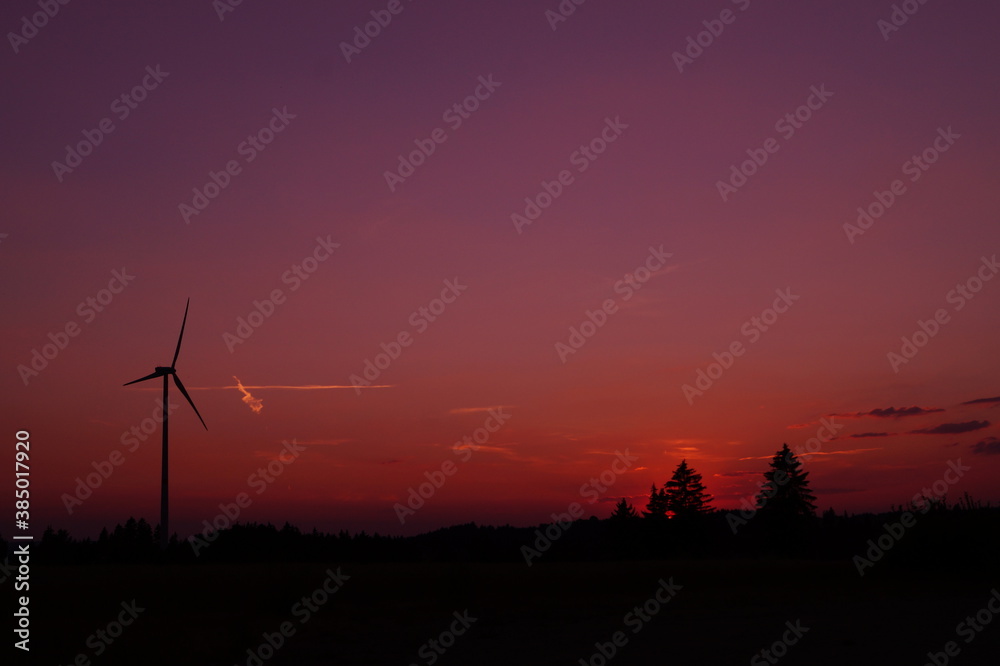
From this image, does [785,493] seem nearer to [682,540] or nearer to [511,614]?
[682,540]

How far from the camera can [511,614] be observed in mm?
24734

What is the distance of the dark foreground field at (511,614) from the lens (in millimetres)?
17922

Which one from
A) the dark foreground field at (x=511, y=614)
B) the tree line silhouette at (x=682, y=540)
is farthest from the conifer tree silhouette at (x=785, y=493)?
the dark foreground field at (x=511, y=614)

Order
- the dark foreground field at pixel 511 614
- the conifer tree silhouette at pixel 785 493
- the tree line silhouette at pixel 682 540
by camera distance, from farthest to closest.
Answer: the conifer tree silhouette at pixel 785 493
the tree line silhouette at pixel 682 540
the dark foreground field at pixel 511 614

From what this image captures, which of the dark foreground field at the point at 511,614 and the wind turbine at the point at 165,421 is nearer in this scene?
the dark foreground field at the point at 511,614

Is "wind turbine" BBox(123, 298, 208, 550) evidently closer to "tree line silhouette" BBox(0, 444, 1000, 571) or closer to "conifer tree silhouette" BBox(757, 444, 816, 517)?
"tree line silhouette" BBox(0, 444, 1000, 571)

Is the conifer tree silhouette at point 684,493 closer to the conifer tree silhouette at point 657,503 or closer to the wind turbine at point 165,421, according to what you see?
the conifer tree silhouette at point 657,503

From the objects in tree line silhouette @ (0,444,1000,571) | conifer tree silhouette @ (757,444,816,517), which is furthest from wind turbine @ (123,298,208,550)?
conifer tree silhouette @ (757,444,816,517)

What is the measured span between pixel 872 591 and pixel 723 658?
14.0 meters

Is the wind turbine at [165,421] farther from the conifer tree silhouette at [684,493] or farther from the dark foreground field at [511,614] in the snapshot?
the conifer tree silhouette at [684,493]

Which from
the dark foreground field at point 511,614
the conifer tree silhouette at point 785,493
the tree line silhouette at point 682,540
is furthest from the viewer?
the conifer tree silhouette at point 785,493

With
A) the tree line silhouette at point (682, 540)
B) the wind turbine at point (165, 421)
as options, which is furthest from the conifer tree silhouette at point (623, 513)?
the wind turbine at point (165, 421)

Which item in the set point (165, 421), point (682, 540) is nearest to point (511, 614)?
point (165, 421)

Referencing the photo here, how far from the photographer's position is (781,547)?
2687 inches
